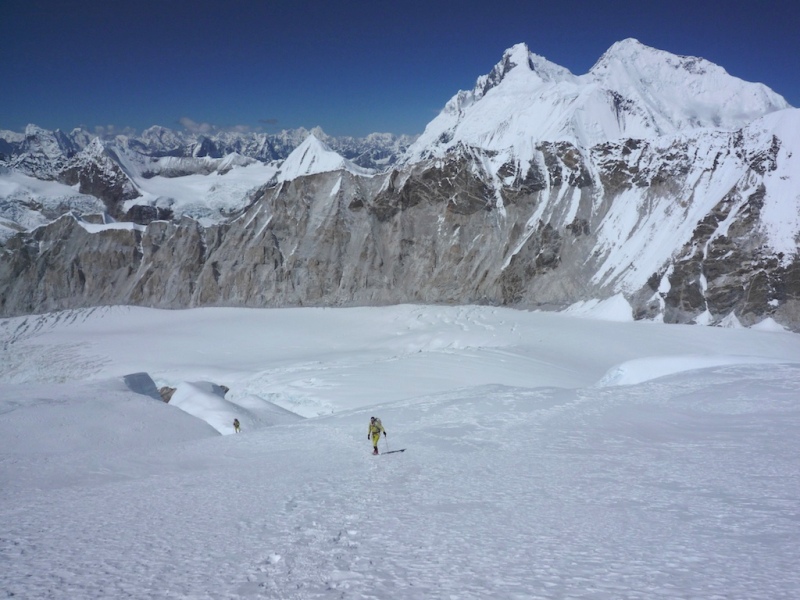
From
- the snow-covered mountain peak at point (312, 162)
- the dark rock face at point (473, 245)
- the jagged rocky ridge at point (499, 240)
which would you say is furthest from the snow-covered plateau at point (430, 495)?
the snow-covered mountain peak at point (312, 162)

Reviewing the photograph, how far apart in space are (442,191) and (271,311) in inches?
1056

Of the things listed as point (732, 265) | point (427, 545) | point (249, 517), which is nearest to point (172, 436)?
point (249, 517)

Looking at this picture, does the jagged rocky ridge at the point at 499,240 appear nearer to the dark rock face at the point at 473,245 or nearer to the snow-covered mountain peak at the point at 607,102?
the dark rock face at the point at 473,245

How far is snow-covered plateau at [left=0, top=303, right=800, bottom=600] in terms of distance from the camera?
211 inches

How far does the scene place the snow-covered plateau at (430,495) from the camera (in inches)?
211

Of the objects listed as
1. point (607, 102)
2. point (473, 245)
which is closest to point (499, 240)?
point (473, 245)

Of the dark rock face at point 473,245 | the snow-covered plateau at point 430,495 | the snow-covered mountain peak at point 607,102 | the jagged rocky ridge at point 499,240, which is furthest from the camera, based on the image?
the snow-covered mountain peak at point 607,102

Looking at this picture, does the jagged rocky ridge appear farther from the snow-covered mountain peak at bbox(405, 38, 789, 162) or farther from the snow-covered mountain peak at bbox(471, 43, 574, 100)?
the snow-covered mountain peak at bbox(471, 43, 574, 100)

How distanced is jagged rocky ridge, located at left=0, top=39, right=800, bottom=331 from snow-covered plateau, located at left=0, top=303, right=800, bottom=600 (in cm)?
3080

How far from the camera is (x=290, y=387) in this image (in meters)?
35.6

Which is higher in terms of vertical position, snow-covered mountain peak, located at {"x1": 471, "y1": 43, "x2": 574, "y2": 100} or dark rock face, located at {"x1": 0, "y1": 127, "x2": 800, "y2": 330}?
snow-covered mountain peak, located at {"x1": 471, "y1": 43, "x2": 574, "y2": 100}

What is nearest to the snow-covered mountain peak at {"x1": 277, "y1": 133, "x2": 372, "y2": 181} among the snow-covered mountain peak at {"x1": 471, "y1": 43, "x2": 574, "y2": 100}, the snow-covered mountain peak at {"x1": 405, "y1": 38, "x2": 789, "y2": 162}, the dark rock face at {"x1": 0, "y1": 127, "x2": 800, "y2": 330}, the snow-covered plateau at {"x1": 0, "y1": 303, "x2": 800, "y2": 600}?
the dark rock face at {"x1": 0, "y1": 127, "x2": 800, "y2": 330}

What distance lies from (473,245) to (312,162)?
42.5 meters

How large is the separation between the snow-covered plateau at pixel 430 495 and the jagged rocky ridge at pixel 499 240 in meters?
30.8
